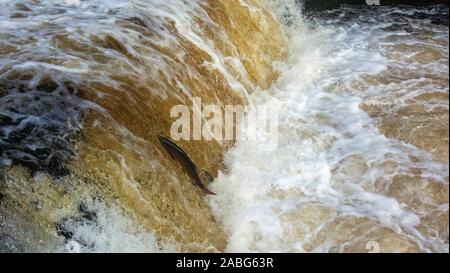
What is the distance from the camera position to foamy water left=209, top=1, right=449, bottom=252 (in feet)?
12.2

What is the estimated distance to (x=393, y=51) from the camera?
6359mm

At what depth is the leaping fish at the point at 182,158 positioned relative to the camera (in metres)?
3.94

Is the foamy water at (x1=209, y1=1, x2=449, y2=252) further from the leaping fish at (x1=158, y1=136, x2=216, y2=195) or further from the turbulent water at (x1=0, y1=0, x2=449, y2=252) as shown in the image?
the leaping fish at (x1=158, y1=136, x2=216, y2=195)

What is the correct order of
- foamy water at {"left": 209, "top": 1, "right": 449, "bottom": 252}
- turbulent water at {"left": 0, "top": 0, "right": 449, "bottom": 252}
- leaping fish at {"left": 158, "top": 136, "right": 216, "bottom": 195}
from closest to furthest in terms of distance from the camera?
turbulent water at {"left": 0, "top": 0, "right": 449, "bottom": 252} < foamy water at {"left": 209, "top": 1, "right": 449, "bottom": 252} < leaping fish at {"left": 158, "top": 136, "right": 216, "bottom": 195}

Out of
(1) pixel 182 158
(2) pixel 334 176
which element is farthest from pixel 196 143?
(2) pixel 334 176

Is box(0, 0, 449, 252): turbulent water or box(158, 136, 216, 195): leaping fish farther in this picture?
box(158, 136, 216, 195): leaping fish

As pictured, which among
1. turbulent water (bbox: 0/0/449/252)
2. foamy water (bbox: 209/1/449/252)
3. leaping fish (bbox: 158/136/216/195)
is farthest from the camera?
leaping fish (bbox: 158/136/216/195)

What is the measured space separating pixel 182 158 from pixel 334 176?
1480 millimetres

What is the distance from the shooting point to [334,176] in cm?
435

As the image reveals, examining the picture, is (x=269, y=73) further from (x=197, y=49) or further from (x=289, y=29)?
(x=289, y=29)

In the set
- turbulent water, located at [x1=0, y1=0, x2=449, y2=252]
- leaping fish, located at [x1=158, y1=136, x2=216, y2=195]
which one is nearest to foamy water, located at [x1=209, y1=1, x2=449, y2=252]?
turbulent water, located at [x1=0, y1=0, x2=449, y2=252]

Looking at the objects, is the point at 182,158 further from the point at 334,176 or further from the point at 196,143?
the point at 334,176

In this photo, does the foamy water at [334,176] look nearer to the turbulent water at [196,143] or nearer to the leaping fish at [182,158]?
the turbulent water at [196,143]

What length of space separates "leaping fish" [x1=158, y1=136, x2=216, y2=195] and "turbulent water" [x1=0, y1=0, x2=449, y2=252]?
0.10 metres
